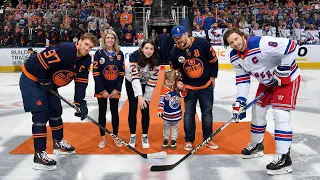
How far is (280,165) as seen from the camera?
11.3ft

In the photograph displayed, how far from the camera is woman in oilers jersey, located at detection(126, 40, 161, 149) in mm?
4094

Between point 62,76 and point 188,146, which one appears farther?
point 188,146

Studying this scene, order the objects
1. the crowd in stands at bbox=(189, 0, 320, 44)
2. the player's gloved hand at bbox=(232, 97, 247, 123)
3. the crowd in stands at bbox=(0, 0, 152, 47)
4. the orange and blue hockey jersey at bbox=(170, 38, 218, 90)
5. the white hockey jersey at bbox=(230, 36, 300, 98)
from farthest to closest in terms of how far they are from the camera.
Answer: the crowd in stands at bbox=(0, 0, 152, 47) < the crowd in stands at bbox=(189, 0, 320, 44) < the orange and blue hockey jersey at bbox=(170, 38, 218, 90) < the player's gloved hand at bbox=(232, 97, 247, 123) < the white hockey jersey at bbox=(230, 36, 300, 98)

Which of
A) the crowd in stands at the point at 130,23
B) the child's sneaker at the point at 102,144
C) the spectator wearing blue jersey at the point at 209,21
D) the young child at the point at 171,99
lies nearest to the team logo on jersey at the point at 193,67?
the young child at the point at 171,99

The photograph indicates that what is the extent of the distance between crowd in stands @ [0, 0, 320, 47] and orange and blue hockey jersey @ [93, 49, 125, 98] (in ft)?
26.8

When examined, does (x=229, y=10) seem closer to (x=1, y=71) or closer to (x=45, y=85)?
(x=1, y=71)

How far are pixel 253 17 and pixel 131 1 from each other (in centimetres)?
456

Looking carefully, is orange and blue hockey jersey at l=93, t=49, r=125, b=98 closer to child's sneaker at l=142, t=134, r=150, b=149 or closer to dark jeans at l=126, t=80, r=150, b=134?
dark jeans at l=126, t=80, r=150, b=134

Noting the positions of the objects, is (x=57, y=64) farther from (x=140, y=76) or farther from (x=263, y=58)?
(x=263, y=58)

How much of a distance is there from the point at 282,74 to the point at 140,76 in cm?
151

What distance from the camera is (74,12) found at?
42.2ft

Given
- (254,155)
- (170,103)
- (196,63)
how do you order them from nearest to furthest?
(254,155), (196,63), (170,103)

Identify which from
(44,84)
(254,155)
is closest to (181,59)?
(254,155)

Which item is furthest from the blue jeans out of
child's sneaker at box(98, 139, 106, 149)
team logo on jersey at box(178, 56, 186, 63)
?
child's sneaker at box(98, 139, 106, 149)
